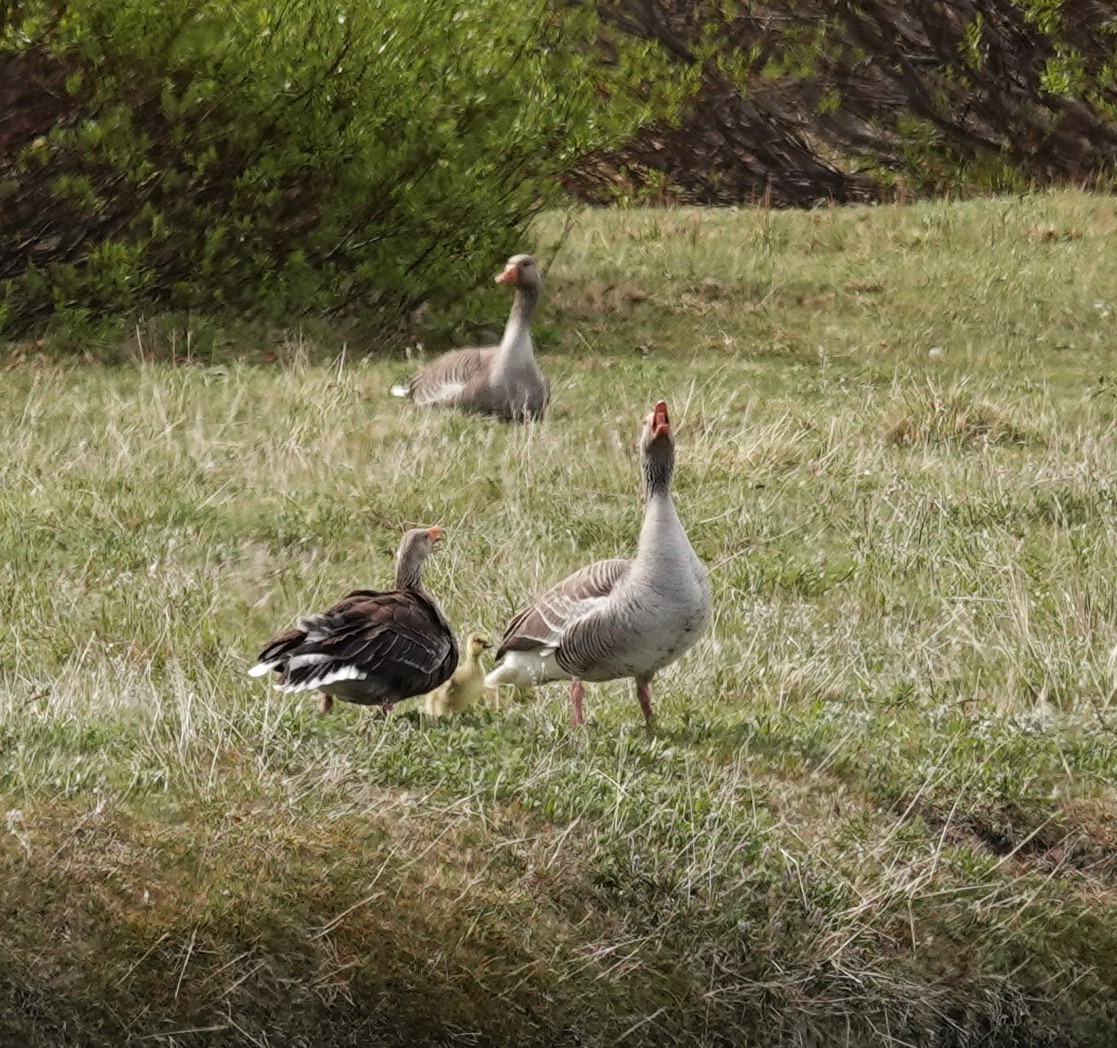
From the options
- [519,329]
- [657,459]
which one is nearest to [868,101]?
[519,329]

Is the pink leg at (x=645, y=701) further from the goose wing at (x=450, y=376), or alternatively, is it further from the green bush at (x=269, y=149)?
the green bush at (x=269, y=149)

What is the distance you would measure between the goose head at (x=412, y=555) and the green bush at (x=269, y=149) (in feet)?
29.6

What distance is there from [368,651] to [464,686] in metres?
0.88

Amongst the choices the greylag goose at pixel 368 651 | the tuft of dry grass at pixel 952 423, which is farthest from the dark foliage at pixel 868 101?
the greylag goose at pixel 368 651

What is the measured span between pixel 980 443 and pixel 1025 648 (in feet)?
15.0

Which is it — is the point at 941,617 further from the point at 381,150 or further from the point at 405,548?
the point at 381,150

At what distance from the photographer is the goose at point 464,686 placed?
836 cm

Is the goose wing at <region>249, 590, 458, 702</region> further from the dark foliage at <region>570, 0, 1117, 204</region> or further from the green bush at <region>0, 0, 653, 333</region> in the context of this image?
the dark foliage at <region>570, 0, 1117, 204</region>

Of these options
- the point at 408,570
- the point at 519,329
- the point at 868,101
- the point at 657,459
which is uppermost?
the point at 657,459

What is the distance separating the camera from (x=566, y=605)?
25.7 ft

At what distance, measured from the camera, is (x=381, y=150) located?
59.6ft

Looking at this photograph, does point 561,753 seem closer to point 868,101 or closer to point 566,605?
point 566,605

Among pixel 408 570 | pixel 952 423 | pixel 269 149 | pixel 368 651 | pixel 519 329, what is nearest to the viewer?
pixel 368 651

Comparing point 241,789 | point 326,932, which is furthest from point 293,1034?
point 241,789
